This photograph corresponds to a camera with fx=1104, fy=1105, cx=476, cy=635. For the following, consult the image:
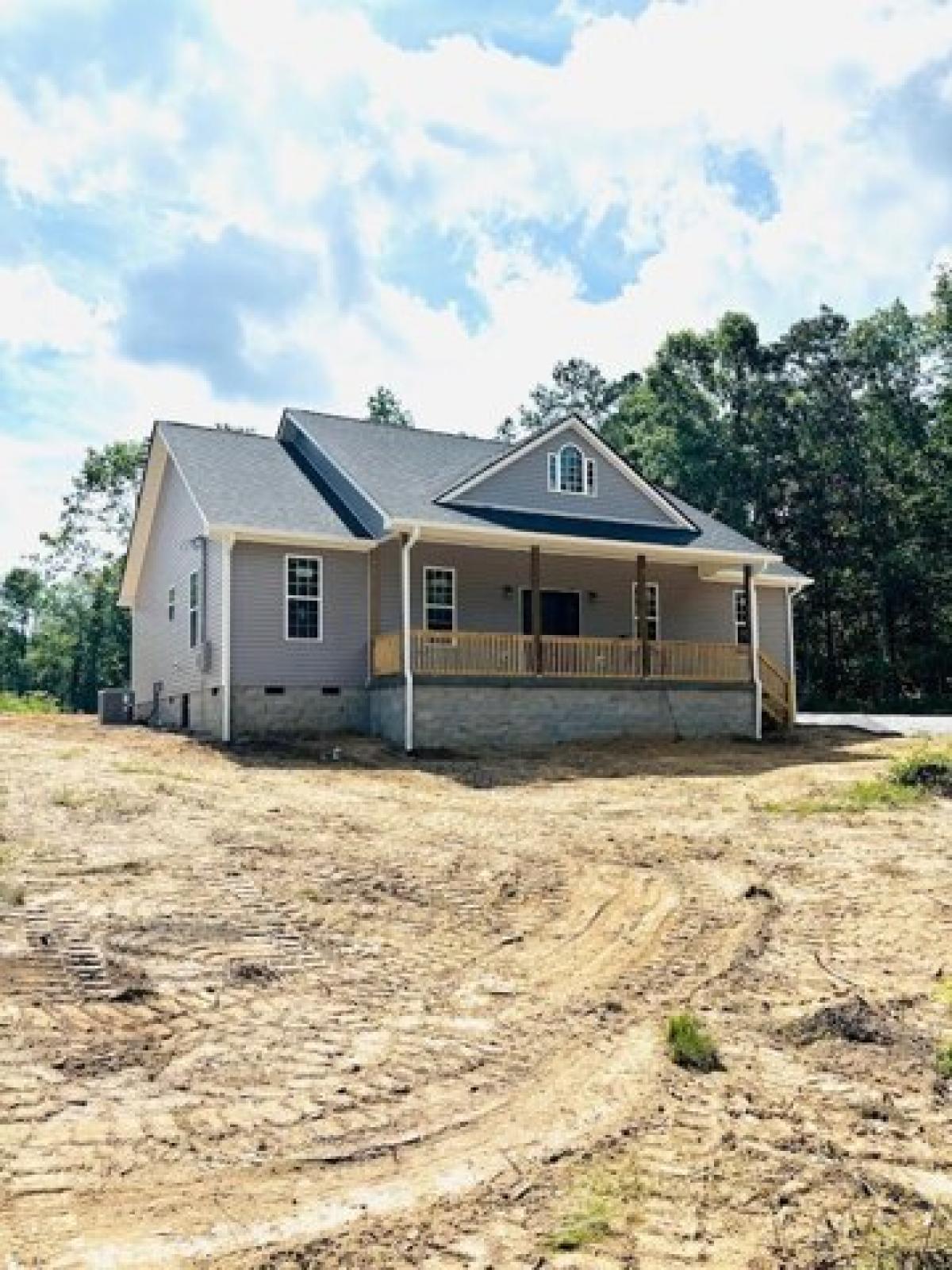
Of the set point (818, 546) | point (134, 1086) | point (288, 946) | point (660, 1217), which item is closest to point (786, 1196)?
point (660, 1217)

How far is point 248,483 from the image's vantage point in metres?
21.5

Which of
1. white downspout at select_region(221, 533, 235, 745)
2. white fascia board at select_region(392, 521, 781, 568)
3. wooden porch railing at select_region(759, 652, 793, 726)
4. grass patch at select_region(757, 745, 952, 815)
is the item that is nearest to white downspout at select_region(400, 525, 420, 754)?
white fascia board at select_region(392, 521, 781, 568)

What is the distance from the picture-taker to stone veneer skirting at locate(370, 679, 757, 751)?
18.9 meters

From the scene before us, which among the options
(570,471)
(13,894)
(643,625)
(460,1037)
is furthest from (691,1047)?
(570,471)

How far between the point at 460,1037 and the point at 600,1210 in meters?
1.93

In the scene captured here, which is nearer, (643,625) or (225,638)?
(225,638)

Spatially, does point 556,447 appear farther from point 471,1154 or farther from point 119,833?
point 471,1154

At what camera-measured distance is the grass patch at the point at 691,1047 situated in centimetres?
520

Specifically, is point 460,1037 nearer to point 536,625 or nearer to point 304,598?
point 536,625

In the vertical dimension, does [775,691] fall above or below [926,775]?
above

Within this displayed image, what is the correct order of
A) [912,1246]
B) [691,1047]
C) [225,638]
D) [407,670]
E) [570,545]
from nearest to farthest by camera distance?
1. [912,1246]
2. [691,1047]
3. [407,670]
4. [225,638]
5. [570,545]

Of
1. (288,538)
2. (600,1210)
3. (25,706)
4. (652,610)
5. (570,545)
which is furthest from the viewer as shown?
(25,706)

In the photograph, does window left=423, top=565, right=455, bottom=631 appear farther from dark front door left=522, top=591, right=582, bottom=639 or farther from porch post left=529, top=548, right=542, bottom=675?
porch post left=529, top=548, right=542, bottom=675

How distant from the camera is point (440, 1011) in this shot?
601cm
